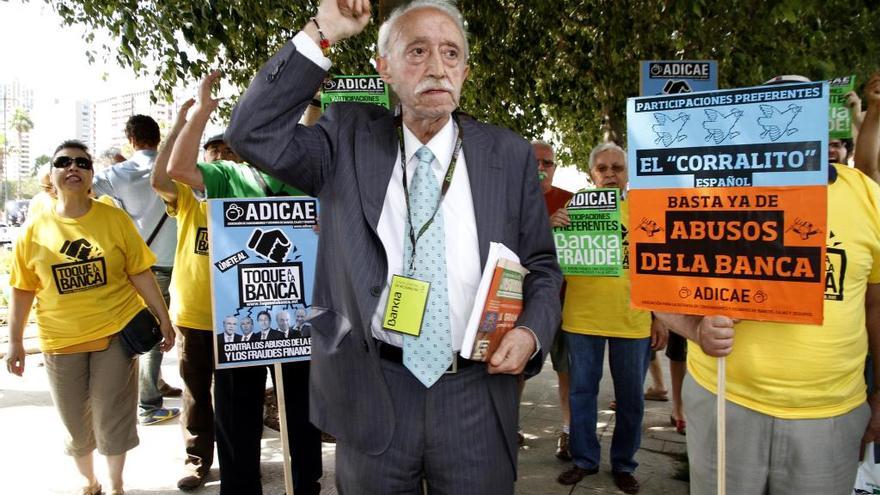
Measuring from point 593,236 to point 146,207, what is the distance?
3773mm

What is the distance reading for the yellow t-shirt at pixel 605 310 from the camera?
4.11 meters

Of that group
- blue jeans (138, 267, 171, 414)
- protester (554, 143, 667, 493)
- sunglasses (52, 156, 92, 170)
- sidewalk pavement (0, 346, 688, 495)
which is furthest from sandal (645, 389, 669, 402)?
sunglasses (52, 156, 92, 170)

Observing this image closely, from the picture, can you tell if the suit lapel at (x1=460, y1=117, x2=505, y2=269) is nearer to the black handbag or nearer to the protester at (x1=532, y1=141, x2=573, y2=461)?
the protester at (x1=532, y1=141, x2=573, y2=461)

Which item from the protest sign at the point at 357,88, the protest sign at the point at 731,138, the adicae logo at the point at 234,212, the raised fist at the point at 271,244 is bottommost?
the raised fist at the point at 271,244

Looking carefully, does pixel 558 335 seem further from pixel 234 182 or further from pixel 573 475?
pixel 234 182

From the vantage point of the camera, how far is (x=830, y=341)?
2123 mm

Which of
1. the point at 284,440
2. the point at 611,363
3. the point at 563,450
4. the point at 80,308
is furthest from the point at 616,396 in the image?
the point at 80,308

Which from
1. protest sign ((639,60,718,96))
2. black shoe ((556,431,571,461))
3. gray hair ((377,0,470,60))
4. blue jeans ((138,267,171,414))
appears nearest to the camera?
gray hair ((377,0,470,60))

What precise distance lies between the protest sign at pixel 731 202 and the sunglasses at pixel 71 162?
3.22 m

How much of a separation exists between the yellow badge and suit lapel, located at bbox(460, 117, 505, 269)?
0.22 metres

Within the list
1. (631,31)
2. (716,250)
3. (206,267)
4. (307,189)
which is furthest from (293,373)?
(631,31)

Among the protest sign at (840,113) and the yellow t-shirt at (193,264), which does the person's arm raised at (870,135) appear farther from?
the yellow t-shirt at (193,264)

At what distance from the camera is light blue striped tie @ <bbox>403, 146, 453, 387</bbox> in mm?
1791

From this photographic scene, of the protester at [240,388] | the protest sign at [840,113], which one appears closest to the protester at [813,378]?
the protest sign at [840,113]
